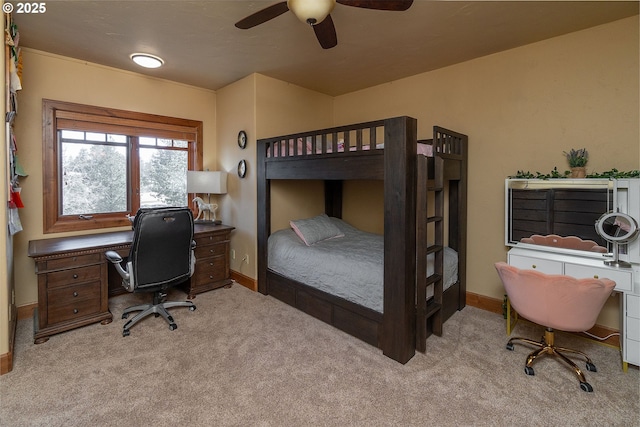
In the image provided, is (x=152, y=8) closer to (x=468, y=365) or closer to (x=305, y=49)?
(x=305, y=49)

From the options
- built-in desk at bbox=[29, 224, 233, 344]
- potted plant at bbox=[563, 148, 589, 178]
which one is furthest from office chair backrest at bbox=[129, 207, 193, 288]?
potted plant at bbox=[563, 148, 589, 178]

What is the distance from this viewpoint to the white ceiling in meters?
2.21

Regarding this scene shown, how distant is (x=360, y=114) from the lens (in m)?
4.16

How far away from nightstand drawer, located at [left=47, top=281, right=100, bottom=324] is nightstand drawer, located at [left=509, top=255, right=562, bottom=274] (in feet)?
11.9

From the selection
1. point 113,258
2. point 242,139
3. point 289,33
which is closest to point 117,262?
point 113,258

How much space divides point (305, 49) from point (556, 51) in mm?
2194

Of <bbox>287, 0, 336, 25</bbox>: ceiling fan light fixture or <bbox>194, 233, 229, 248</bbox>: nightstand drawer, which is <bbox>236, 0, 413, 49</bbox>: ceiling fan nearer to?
<bbox>287, 0, 336, 25</bbox>: ceiling fan light fixture

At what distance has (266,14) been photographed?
1.88m

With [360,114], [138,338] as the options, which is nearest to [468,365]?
[138,338]

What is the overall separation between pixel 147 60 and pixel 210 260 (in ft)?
7.13

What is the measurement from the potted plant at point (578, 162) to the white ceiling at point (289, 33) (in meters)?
1.00

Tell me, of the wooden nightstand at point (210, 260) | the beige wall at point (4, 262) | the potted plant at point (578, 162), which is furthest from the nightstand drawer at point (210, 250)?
the potted plant at point (578, 162)

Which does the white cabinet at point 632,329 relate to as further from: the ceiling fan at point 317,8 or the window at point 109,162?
the window at point 109,162

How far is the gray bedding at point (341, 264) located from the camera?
8.18 feet
